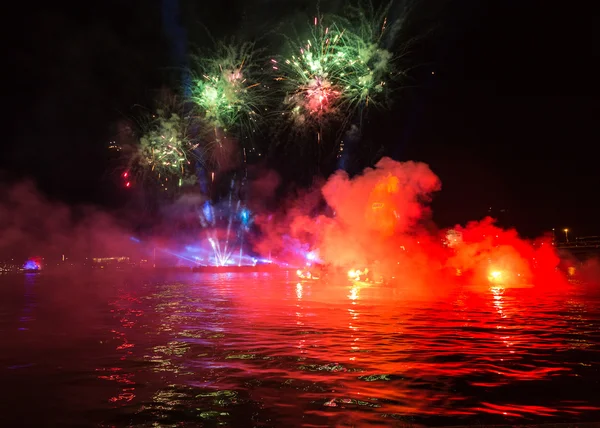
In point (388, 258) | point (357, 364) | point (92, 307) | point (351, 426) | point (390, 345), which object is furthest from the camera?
point (388, 258)

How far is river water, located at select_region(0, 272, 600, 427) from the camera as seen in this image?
6.02 meters

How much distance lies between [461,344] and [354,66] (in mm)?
16232

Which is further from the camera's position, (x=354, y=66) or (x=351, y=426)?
(x=354, y=66)

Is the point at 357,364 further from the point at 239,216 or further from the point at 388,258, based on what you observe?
the point at 239,216

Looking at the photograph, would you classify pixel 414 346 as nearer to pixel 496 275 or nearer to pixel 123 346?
pixel 123 346

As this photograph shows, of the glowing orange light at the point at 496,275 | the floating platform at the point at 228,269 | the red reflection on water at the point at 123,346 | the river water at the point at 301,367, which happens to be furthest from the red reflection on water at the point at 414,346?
the floating platform at the point at 228,269

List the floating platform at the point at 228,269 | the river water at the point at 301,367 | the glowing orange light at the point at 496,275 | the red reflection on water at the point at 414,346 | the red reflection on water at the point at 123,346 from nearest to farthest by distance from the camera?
the river water at the point at 301,367 → the red reflection on water at the point at 414,346 → the red reflection on water at the point at 123,346 → the glowing orange light at the point at 496,275 → the floating platform at the point at 228,269

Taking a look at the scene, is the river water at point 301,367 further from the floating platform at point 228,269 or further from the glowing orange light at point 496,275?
the floating platform at point 228,269

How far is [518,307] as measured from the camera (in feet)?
54.5

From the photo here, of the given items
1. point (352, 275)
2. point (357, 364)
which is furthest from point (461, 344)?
point (352, 275)

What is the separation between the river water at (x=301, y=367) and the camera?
6.02m

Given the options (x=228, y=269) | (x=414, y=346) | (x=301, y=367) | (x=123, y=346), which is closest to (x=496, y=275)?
(x=228, y=269)

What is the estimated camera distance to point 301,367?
833cm

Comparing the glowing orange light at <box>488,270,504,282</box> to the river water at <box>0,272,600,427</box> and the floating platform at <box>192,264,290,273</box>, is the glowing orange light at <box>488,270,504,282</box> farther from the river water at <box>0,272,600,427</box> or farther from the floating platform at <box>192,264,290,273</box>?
the floating platform at <box>192,264,290,273</box>
